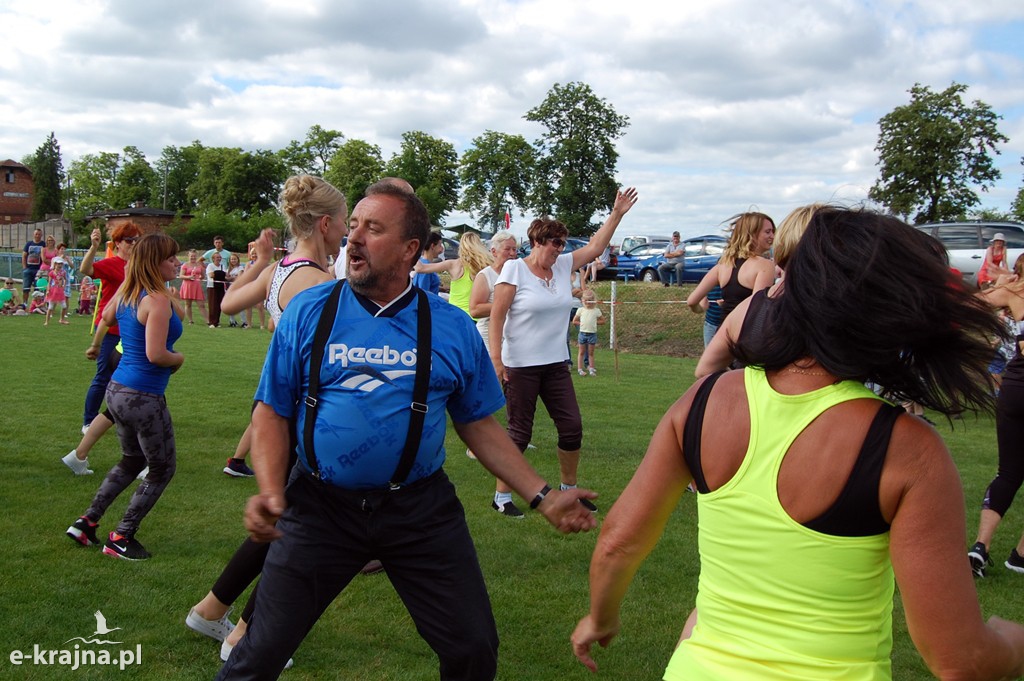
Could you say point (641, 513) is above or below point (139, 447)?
above

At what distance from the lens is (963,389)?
1.74 metres

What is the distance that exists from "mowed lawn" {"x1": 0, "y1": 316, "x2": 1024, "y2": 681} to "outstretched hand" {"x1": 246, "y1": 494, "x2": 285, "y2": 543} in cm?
154

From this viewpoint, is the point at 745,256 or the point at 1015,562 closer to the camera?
the point at 1015,562

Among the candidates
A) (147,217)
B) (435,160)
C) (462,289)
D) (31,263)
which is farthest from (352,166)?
(462,289)

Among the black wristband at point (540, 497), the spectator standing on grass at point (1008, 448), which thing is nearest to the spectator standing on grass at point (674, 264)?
the spectator standing on grass at point (1008, 448)

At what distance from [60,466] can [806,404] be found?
24.3 ft

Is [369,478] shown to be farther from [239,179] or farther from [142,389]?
[239,179]

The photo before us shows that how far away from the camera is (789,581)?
167 centimetres

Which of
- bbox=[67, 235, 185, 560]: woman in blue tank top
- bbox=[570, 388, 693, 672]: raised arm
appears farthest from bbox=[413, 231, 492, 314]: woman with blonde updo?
bbox=[570, 388, 693, 672]: raised arm

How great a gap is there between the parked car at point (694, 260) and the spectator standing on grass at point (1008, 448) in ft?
67.9

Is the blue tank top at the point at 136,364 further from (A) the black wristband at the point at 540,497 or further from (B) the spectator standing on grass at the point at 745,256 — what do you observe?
(B) the spectator standing on grass at the point at 745,256

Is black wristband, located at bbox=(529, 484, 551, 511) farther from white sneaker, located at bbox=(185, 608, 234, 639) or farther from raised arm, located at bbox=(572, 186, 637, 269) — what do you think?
raised arm, located at bbox=(572, 186, 637, 269)

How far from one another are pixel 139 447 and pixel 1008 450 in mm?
5492

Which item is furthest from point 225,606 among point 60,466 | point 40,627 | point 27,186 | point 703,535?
point 27,186
